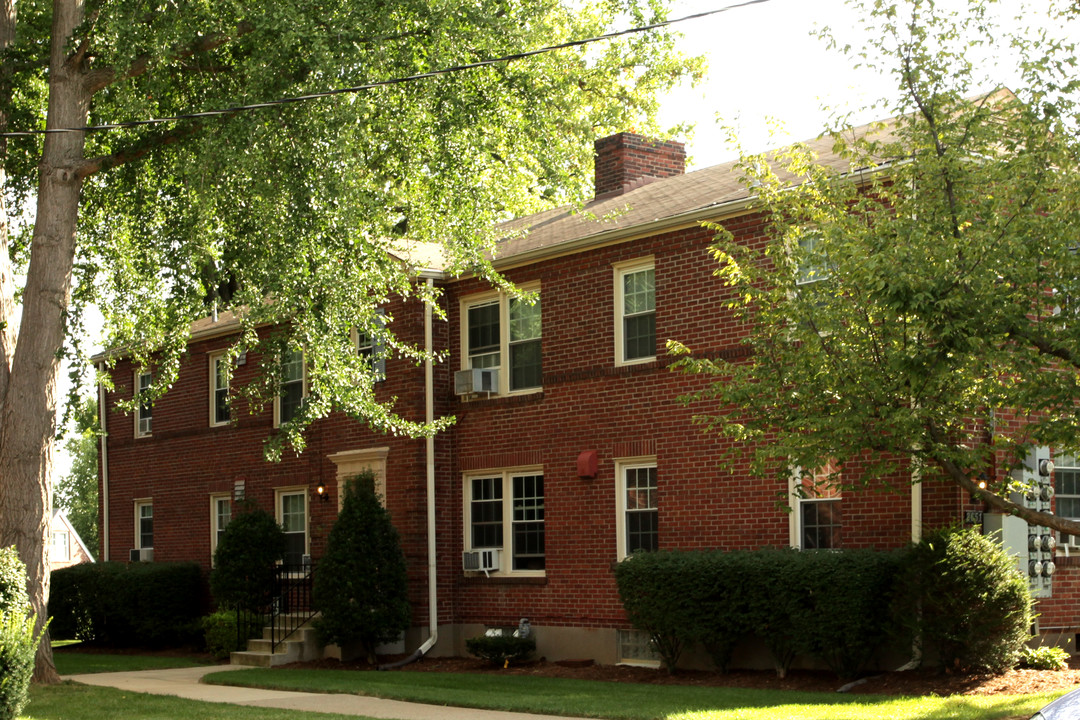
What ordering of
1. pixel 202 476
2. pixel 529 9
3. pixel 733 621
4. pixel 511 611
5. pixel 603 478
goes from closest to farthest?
pixel 733 621, pixel 529 9, pixel 603 478, pixel 511 611, pixel 202 476

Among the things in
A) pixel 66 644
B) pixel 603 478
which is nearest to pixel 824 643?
pixel 603 478

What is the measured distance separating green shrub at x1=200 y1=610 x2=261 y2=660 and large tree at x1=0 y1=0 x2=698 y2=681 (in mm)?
5003

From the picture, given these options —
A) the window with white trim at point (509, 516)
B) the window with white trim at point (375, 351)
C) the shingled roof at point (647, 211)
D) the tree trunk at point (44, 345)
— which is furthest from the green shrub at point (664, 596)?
the tree trunk at point (44, 345)

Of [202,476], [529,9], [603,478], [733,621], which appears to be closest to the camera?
[733,621]

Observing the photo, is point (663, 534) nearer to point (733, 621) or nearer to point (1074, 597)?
point (733, 621)

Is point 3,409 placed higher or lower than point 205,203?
lower

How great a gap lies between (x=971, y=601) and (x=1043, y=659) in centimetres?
136

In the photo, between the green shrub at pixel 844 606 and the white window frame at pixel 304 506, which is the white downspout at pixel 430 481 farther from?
the green shrub at pixel 844 606

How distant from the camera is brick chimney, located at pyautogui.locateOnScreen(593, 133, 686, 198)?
73.7ft

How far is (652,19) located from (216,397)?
488 inches

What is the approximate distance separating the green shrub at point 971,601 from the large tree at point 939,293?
84.9 inches

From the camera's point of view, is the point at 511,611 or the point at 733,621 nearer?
the point at 733,621

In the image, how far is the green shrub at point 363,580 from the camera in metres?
19.0

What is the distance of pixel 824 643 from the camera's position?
47.3 feet
